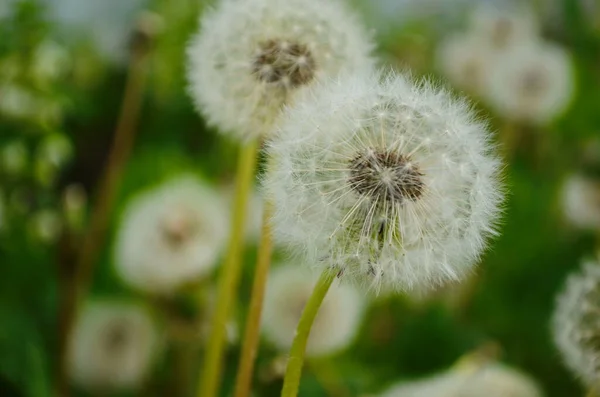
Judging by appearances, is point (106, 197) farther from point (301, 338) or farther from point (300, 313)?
point (301, 338)

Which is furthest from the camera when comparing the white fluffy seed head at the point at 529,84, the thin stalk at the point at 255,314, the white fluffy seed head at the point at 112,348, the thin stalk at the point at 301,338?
the white fluffy seed head at the point at 529,84

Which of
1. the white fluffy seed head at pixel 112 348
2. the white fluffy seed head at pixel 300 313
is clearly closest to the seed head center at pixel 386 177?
the white fluffy seed head at pixel 300 313

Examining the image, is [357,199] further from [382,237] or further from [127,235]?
[127,235]

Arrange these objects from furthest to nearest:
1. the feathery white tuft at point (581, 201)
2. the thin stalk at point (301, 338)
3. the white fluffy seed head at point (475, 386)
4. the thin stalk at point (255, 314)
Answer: the feathery white tuft at point (581, 201), the white fluffy seed head at point (475, 386), the thin stalk at point (255, 314), the thin stalk at point (301, 338)

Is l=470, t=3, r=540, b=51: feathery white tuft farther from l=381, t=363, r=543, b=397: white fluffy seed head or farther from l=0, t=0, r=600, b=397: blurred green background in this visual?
l=381, t=363, r=543, b=397: white fluffy seed head

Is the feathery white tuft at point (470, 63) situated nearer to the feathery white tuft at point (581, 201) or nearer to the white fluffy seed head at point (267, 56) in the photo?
the feathery white tuft at point (581, 201)

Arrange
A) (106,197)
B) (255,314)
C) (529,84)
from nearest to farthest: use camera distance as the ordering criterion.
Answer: (255,314), (106,197), (529,84)

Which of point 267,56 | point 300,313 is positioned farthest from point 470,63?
point 267,56

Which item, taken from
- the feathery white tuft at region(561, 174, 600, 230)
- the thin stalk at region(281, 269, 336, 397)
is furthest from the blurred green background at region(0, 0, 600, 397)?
the thin stalk at region(281, 269, 336, 397)
